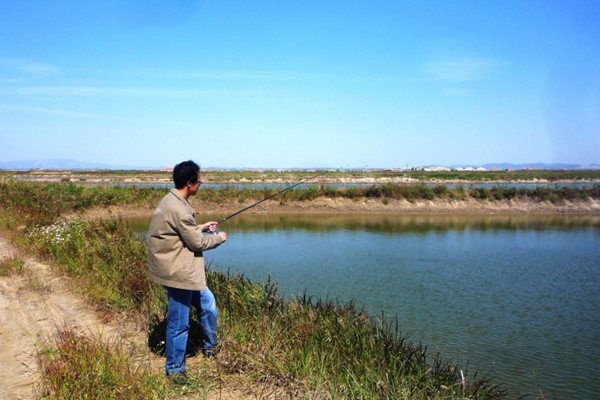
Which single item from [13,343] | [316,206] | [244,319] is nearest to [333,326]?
[244,319]

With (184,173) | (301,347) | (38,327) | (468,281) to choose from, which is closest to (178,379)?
(301,347)

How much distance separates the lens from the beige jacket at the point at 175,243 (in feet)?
13.8

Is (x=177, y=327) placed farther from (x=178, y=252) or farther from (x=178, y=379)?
(x=178, y=252)

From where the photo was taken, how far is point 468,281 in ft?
41.8

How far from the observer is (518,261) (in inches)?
632

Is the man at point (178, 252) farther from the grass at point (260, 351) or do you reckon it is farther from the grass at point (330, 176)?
the grass at point (330, 176)

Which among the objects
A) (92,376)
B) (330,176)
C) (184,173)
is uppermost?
(184,173)

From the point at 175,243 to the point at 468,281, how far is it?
10463 millimetres

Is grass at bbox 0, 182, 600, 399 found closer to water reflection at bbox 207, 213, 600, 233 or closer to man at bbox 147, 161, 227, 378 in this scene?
man at bbox 147, 161, 227, 378

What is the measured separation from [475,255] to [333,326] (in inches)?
509

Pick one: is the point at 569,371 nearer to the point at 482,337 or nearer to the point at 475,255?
the point at 482,337

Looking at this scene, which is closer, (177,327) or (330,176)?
(177,327)

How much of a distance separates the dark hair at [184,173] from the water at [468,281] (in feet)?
17.4

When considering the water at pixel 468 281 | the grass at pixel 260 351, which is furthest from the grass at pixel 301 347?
the water at pixel 468 281
